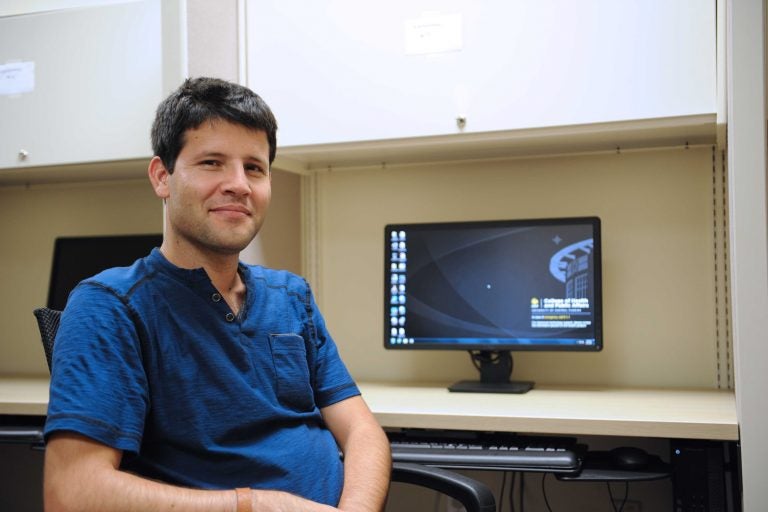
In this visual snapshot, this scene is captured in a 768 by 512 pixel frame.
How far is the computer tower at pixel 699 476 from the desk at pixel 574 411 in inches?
2.4

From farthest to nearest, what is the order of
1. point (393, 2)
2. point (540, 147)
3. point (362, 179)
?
point (362, 179) → point (540, 147) → point (393, 2)

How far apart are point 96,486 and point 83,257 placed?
4.62ft

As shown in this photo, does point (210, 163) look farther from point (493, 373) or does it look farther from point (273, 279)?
point (493, 373)

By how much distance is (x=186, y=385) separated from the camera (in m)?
1.25

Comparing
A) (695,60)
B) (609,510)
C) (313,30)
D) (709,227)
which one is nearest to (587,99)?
(695,60)

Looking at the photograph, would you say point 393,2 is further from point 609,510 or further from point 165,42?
point 609,510

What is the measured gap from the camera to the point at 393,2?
6.30 feet

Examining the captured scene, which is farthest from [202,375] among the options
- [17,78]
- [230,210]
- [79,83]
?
[17,78]

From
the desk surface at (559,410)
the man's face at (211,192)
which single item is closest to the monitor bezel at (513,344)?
the desk surface at (559,410)

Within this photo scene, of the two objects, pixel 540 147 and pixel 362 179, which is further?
pixel 362 179

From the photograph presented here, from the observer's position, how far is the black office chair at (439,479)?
4.27 feet

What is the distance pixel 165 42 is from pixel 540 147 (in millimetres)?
959

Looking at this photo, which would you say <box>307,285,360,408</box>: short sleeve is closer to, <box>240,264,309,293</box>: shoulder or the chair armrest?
<box>240,264,309,293</box>: shoulder

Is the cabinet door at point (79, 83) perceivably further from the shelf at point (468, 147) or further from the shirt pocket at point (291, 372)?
the shirt pocket at point (291, 372)
